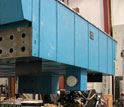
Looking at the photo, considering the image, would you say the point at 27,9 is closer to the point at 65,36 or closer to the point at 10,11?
the point at 10,11

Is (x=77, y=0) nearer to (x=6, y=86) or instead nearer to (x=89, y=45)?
(x=6, y=86)

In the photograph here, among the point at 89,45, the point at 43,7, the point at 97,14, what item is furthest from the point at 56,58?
the point at 97,14

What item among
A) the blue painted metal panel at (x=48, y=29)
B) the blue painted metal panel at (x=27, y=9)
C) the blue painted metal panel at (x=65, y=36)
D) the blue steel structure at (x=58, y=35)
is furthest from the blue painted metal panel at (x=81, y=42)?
the blue painted metal panel at (x=27, y=9)

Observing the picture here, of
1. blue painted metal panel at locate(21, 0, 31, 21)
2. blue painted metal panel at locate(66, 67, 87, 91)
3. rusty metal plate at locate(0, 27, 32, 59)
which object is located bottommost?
blue painted metal panel at locate(66, 67, 87, 91)

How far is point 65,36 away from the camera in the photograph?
210cm

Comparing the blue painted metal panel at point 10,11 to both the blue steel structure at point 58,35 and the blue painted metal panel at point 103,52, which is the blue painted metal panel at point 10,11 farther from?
the blue painted metal panel at point 103,52

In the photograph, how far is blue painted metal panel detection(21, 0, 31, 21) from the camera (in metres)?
1.53

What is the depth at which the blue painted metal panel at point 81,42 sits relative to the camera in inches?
91.7

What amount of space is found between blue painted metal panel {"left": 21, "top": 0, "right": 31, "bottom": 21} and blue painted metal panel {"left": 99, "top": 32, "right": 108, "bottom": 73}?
163cm

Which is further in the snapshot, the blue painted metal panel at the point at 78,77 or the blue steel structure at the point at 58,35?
the blue painted metal panel at the point at 78,77

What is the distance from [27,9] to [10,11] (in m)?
0.16

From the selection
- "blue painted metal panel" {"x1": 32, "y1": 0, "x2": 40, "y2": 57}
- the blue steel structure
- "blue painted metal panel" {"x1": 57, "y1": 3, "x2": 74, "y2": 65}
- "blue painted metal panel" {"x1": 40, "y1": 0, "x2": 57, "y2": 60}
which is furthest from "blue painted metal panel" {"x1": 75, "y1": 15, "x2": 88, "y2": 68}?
"blue painted metal panel" {"x1": 32, "y1": 0, "x2": 40, "y2": 57}

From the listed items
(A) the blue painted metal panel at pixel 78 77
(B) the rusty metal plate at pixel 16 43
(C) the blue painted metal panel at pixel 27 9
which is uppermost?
(C) the blue painted metal panel at pixel 27 9

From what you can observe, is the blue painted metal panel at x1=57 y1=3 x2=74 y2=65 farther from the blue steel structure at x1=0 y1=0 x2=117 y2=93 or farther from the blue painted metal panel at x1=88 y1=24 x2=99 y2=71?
the blue painted metal panel at x1=88 y1=24 x2=99 y2=71
